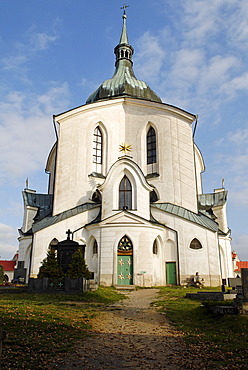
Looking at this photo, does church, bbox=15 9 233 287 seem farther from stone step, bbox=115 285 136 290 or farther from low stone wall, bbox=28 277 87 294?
low stone wall, bbox=28 277 87 294

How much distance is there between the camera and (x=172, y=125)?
34625 millimetres

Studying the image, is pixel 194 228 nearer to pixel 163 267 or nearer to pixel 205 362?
pixel 163 267

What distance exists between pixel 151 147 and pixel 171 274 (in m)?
13.4

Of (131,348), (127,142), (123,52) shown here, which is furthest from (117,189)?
(123,52)

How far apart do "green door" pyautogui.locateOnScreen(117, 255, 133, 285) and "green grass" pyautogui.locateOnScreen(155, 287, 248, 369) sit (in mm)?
14055

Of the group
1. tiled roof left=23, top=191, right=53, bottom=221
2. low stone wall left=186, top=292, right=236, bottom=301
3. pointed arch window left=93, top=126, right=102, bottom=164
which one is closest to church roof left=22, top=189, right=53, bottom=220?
tiled roof left=23, top=191, right=53, bottom=221

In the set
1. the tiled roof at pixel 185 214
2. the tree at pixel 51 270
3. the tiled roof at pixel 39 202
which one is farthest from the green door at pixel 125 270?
the tiled roof at pixel 39 202

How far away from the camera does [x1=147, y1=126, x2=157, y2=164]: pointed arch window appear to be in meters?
34.2

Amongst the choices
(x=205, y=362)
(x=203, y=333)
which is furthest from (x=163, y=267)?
(x=205, y=362)

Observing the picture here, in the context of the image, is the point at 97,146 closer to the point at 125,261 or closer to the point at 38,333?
the point at 125,261

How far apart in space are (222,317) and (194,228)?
19437 millimetres

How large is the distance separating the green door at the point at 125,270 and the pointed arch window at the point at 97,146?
39.8 feet

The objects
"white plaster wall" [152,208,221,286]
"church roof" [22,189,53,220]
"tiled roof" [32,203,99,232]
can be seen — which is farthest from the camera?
"church roof" [22,189,53,220]

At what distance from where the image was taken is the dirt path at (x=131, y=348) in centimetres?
576
